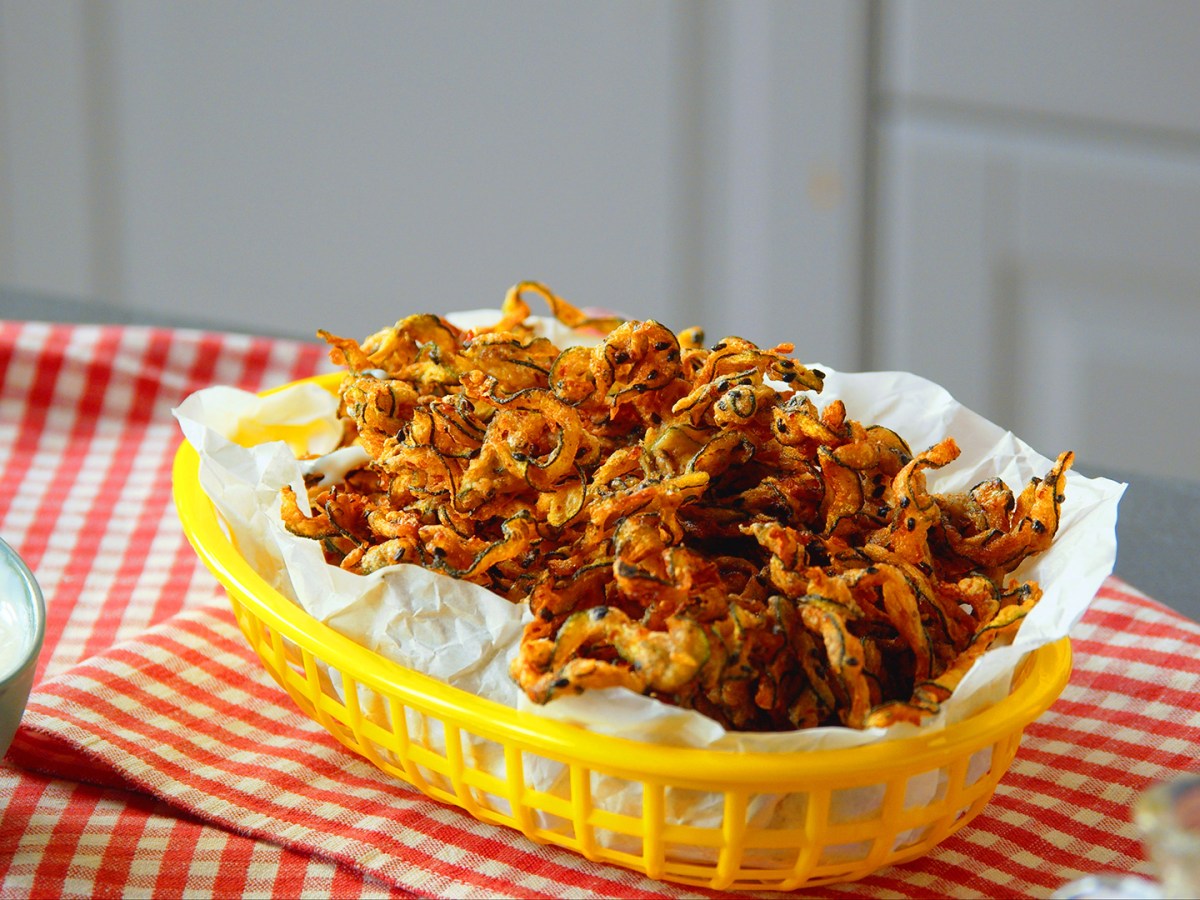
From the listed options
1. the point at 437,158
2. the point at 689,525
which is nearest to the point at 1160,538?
the point at 689,525

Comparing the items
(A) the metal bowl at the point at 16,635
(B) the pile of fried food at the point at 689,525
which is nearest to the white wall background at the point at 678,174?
(B) the pile of fried food at the point at 689,525

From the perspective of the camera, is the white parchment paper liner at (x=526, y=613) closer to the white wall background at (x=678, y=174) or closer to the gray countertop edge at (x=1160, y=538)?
the gray countertop edge at (x=1160, y=538)

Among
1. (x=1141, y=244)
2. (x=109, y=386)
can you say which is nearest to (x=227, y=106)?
(x=109, y=386)

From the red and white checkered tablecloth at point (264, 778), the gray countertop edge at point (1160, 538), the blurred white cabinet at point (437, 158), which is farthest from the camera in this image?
the blurred white cabinet at point (437, 158)

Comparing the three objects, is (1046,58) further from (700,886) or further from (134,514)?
(700,886)

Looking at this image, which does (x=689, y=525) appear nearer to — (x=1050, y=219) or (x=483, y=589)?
(x=483, y=589)

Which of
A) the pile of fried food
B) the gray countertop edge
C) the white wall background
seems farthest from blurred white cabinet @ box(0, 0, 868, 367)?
the pile of fried food
